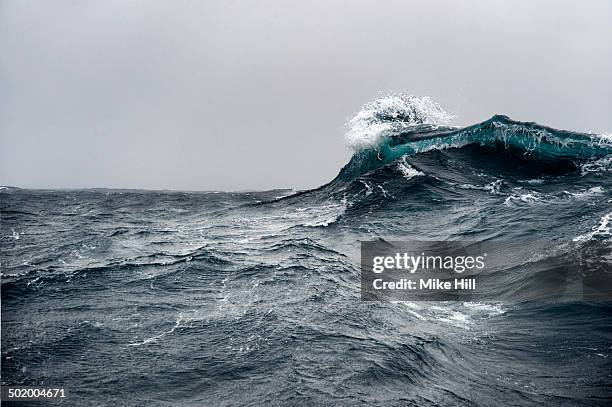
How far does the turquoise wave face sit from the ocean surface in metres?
0.14

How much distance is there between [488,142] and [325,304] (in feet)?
71.3

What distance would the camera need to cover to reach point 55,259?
23.7 metres

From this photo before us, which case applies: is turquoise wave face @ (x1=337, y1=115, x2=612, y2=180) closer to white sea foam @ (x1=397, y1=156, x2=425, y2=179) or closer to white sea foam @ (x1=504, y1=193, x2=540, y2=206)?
white sea foam @ (x1=397, y1=156, x2=425, y2=179)

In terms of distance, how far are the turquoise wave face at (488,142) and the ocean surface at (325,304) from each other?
139 mm

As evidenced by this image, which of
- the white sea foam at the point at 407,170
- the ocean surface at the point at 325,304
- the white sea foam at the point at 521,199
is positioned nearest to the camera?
the ocean surface at the point at 325,304

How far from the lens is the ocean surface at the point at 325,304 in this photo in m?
11.5

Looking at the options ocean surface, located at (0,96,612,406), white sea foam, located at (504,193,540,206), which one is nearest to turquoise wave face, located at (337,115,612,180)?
ocean surface, located at (0,96,612,406)

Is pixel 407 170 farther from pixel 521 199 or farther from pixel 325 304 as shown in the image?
pixel 325 304

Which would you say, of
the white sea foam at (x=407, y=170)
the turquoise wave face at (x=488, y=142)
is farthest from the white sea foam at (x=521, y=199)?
the white sea foam at (x=407, y=170)

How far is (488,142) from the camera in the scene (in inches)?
1321

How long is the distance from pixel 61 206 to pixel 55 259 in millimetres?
27785

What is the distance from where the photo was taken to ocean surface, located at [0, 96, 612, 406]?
11.5 m

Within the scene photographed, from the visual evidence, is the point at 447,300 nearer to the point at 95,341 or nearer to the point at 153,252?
the point at 95,341

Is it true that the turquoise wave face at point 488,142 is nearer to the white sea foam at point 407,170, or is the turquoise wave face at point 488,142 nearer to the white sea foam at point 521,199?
the white sea foam at point 407,170
